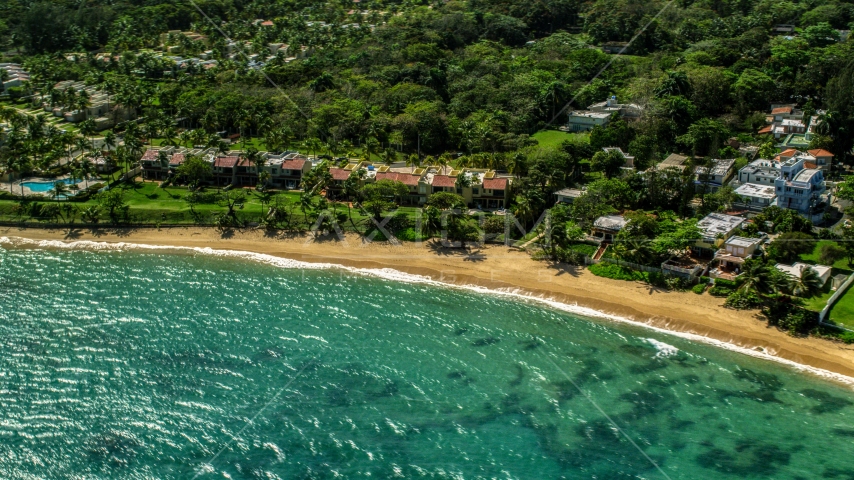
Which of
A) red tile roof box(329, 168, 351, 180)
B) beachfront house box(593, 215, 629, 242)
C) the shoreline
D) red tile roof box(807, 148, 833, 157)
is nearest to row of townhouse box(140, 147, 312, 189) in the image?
red tile roof box(329, 168, 351, 180)

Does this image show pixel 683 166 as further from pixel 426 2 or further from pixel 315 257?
pixel 426 2

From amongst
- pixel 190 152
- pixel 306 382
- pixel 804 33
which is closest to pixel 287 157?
pixel 190 152

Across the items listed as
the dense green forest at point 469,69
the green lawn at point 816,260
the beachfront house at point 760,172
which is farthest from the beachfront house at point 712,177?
the green lawn at point 816,260

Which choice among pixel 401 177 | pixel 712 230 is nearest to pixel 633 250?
pixel 712 230

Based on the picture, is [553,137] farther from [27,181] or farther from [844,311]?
[27,181]

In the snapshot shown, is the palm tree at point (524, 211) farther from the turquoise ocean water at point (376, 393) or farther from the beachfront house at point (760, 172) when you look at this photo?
the beachfront house at point (760, 172)

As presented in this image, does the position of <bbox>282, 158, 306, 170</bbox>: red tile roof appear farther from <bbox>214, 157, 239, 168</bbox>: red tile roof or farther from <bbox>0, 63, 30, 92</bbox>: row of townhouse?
<bbox>0, 63, 30, 92</bbox>: row of townhouse
